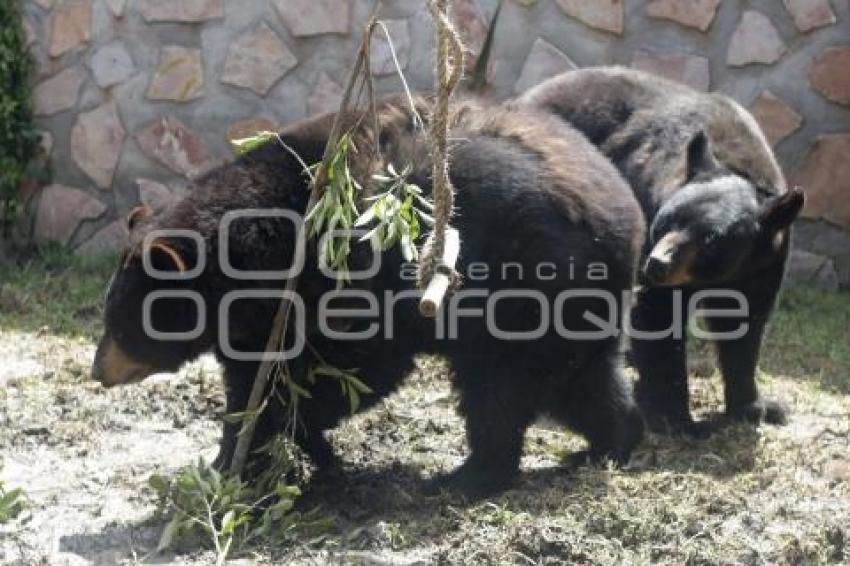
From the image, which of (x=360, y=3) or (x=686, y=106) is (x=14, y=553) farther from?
(x=360, y=3)

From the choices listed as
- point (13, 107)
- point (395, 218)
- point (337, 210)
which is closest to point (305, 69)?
point (13, 107)

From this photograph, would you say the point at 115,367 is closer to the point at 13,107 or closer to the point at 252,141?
the point at 252,141

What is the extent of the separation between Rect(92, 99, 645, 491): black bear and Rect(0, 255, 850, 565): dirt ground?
347mm

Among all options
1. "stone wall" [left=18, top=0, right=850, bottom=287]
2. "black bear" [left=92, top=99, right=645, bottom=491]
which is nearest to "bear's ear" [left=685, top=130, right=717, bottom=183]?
"black bear" [left=92, top=99, right=645, bottom=491]

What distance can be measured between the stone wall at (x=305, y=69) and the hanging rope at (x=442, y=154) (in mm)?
4346

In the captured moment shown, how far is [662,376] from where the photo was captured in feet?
20.0

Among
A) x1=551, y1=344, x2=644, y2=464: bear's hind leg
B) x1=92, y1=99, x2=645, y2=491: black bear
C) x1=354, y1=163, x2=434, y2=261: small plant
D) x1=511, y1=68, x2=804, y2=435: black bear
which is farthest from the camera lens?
x1=511, y1=68, x2=804, y2=435: black bear

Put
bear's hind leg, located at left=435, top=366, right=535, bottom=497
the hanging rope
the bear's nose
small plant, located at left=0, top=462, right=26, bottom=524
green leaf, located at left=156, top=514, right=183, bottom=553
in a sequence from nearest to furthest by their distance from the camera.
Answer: the hanging rope < green leaf, located at left=156, top=514, right=183, bottom=553 < small plant, located at left=0, top=462, right=26, bottom=524 < bear's hind leg, located at left=435, top=366, right=535, bottom=497 < the bear's nose

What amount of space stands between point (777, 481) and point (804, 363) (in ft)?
7.22

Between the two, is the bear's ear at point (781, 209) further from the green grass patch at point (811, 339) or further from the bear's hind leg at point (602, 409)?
the green grass patch at point (811, 339)

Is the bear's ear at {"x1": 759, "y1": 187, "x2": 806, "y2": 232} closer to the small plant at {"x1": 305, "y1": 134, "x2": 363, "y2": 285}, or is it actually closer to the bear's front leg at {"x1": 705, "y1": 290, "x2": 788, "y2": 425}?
the bear's front leg at {"x1": 705, "y1": 290, "x2": 788, "y2": 425}

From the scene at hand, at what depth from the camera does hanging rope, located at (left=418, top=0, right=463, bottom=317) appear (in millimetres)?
4113

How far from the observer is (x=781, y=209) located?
18.8ft

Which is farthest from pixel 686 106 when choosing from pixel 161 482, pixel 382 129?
pixel 161 482
